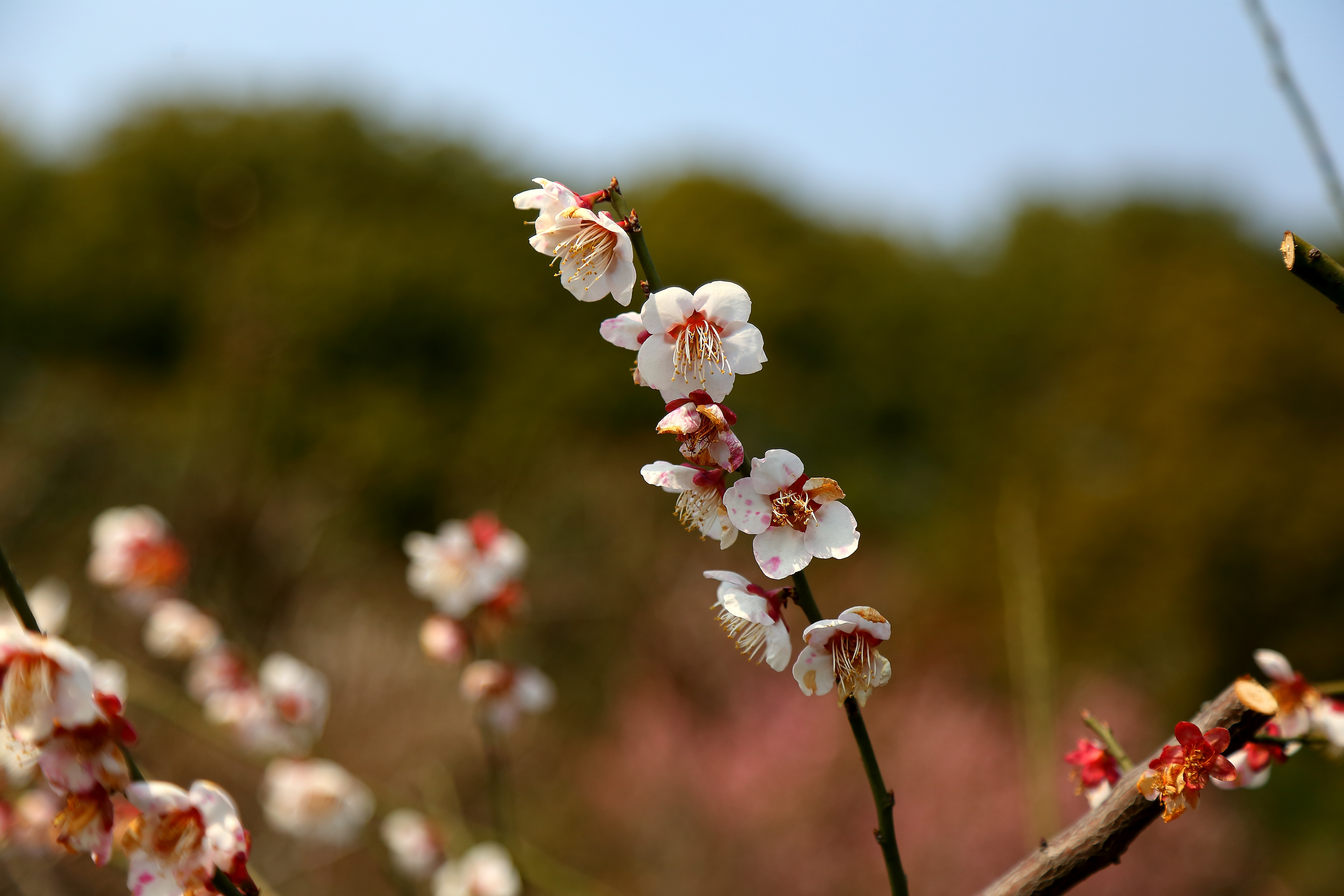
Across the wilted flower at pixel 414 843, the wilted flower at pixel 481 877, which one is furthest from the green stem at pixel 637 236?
the wilted flower at pixel 414 843

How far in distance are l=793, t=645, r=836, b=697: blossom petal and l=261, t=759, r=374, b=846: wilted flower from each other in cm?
128

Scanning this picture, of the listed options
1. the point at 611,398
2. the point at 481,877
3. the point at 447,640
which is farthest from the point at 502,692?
the point at 611,398

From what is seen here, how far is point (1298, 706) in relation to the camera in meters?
0.65

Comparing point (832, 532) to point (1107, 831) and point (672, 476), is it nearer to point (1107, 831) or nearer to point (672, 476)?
point (672, 476)

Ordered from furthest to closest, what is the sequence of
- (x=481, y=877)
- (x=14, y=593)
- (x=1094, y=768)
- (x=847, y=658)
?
(x=481, y=877)
(x=1094, y=768)
(x=847, y=658)
(x=14, y=593)

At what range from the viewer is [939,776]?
4.96 meters

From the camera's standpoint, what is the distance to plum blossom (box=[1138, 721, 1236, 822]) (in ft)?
1.65

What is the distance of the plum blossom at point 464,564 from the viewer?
1220mm

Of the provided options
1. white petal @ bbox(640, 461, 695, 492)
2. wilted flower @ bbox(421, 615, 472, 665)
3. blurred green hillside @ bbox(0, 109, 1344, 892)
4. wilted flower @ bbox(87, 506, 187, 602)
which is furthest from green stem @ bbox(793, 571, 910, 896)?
blurred green hillside @ bbox(0, 109, 1344, 892)

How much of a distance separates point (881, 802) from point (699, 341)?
296 millimetres

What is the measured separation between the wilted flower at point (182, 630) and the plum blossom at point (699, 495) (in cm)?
139

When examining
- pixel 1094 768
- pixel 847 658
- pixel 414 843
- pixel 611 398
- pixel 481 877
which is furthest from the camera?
pixel 611 398

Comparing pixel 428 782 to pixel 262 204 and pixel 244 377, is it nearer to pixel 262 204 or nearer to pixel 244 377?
pixel 244 377

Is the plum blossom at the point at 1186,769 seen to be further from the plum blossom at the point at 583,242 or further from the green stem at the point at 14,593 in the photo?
the green stem at the point at 14,593
